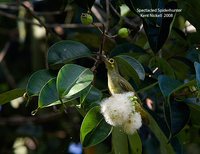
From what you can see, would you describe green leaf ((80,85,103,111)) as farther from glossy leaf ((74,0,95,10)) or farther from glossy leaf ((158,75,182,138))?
glossy leaf ((74,0,95,10))

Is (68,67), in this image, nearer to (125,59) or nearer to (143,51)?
(125,59)

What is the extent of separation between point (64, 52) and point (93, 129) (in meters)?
0.22

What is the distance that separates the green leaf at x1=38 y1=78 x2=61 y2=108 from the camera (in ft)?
3.27

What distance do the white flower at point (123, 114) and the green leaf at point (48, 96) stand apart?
9cm

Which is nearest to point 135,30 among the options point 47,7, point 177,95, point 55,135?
point 177,95

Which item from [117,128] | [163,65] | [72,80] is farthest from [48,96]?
[163,65]

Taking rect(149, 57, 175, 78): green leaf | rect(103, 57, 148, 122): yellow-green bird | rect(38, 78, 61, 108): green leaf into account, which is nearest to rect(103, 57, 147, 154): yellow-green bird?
rect(103, 57, 148, 122): yellow-green bird

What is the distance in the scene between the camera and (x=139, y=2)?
1.23 metres

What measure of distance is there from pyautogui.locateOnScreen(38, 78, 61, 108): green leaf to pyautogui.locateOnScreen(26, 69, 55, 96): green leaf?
0.05 m

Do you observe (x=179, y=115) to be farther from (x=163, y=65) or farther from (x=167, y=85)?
(x=163, y=65)

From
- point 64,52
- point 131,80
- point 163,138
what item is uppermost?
point 64,52

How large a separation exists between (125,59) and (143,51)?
266 millimetres

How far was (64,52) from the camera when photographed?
118 centimetres

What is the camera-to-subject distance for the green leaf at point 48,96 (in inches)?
39.2
